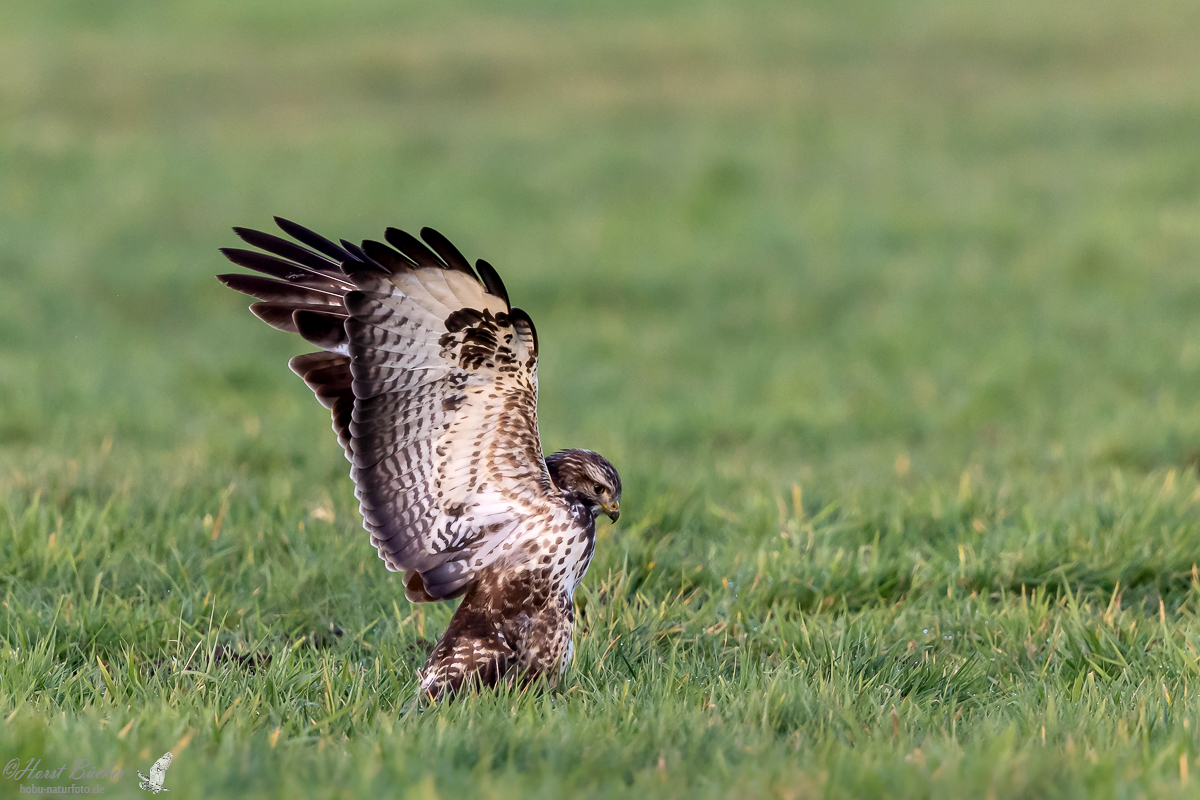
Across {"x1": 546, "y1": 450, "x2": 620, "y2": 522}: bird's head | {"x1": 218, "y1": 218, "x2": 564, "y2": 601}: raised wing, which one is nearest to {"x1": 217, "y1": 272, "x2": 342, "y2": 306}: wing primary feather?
{"x1": 218, "y1": 218, "x2": 564, "y2": 601}: raised wing

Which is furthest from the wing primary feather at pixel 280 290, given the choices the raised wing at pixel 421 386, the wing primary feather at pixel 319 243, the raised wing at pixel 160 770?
the raised wing at pixel 160 770

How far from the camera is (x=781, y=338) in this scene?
486 inches

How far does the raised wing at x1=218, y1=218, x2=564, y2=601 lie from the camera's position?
349cm

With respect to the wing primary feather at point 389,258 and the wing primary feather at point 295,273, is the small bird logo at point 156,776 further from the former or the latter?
the wing primary feather at point 295,273

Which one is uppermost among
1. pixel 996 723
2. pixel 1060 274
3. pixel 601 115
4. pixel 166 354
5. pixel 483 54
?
pixel 483 54

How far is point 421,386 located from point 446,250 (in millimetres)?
459

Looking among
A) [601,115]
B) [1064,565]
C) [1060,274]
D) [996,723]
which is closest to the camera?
[996,723]

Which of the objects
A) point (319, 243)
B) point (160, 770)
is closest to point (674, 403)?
point (319, 243)

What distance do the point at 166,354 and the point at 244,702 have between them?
329 inches

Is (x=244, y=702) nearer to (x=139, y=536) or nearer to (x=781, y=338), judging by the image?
(x=139, y=536)

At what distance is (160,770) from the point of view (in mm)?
2762

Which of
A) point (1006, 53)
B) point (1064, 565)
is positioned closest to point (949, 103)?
point (1006, 53)

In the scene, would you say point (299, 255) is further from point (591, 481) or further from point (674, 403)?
point (674, 403)

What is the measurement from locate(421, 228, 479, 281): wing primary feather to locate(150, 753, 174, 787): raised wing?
55.1 inches
